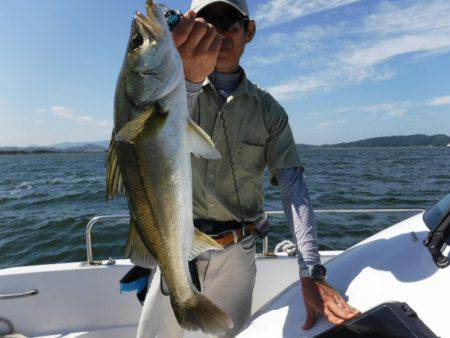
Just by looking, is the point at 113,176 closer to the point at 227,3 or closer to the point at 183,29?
the point at 183,29

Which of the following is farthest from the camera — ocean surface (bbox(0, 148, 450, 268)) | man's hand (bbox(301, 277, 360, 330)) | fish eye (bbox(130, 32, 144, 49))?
ocean surface (bbox(0, 148, 450, 268))

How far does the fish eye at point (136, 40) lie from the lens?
162 centimetres

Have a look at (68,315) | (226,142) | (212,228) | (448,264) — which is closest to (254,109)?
(226,142)

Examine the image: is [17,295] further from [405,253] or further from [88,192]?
[88,192]

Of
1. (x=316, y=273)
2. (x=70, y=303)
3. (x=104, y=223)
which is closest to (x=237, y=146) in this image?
(x=316, y=273)

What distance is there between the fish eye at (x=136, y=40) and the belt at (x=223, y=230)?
130cm

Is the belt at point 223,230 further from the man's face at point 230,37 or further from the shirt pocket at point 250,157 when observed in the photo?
the man's face at point 230,37

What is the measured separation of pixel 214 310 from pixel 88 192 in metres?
17.7

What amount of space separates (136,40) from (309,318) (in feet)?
5.44

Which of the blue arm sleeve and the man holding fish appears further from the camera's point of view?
the blue arm sleeve

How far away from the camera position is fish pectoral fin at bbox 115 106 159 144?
1.54 metres

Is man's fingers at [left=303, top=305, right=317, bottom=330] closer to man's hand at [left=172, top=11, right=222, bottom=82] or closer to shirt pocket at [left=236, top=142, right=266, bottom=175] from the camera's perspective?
shirt pocket at [left=236, top=142, right=266, bottom=175]

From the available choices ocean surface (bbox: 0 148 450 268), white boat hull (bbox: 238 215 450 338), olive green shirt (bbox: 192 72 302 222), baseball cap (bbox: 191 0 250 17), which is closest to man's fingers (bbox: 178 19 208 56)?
baseball cap (bbox: 191 0 250 17)

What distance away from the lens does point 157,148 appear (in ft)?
5.25
